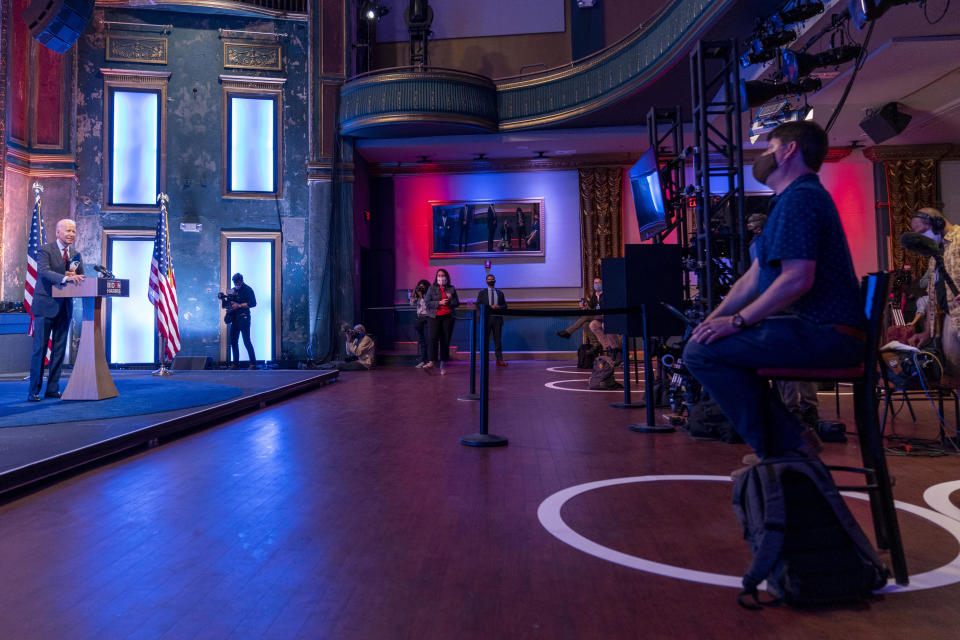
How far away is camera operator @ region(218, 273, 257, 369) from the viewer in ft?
34.3

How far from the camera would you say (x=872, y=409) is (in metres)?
1.86

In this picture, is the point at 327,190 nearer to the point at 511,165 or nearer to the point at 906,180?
the point at 511,165

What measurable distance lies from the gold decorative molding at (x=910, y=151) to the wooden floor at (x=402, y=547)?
9.49 meters

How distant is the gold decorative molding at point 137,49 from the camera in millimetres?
10953

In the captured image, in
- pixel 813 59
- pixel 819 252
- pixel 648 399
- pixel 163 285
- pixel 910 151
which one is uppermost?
pixel 910 151

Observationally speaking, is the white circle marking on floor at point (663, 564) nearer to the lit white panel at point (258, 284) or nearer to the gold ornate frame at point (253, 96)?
the lit white panel at point (258, 284)

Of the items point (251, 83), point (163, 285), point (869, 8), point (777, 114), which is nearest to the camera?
point (869, 8)

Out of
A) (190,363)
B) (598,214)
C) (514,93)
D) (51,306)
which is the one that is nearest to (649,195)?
(51,306)

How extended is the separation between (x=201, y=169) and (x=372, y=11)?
170 inches

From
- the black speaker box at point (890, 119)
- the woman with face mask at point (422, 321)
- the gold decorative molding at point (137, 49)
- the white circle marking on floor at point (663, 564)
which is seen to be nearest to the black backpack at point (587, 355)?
the woman with face mask at point (422, 321)

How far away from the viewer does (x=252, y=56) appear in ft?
36.8

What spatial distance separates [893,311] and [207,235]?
1174cm

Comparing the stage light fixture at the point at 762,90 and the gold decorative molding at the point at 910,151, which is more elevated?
the gold decorative molding at the point at 910,151

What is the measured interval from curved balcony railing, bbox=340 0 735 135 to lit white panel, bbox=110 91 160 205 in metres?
3.45
